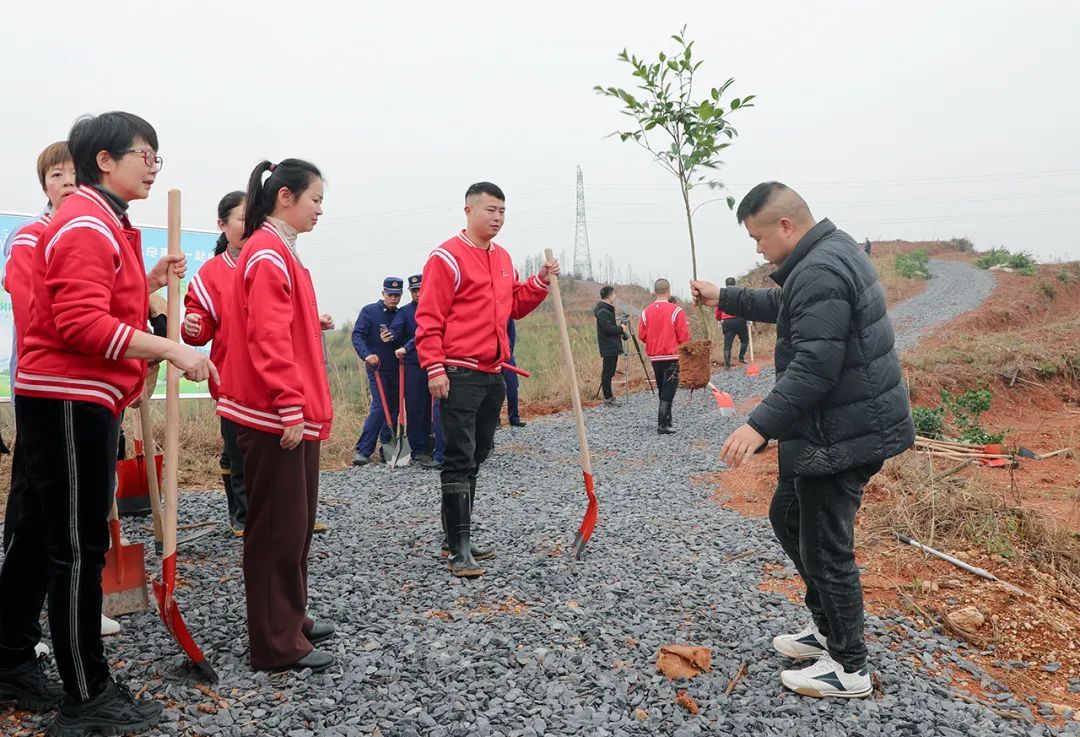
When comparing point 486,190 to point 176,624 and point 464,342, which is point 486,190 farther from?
point 176,624

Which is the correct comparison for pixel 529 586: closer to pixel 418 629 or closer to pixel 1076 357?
pixel 418 629

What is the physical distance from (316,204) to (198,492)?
185 inches

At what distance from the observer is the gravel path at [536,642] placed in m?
2.68

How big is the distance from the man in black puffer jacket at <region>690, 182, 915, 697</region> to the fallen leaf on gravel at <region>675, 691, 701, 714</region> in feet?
1.28

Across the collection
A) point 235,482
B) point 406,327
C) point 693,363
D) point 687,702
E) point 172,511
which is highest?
point 406,327

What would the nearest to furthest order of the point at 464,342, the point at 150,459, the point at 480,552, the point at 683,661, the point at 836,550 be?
the point at 836,550 < the point at 683,661 < the point at 150,459 < the point at 464,342 < the point at 480,552

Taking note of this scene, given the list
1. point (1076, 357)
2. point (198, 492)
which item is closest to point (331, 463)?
point (198, 492)

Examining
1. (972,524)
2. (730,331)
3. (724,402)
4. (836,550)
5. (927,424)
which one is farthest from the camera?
(730,331)

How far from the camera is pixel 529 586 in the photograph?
158 inches

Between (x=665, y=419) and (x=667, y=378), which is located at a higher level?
(x=667, y=378)

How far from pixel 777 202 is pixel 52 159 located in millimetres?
3115

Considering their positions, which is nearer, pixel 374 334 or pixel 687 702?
pixel 687 702

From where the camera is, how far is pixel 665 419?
10594 millimetres

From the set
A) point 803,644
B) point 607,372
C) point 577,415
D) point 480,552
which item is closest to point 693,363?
point 607,372
